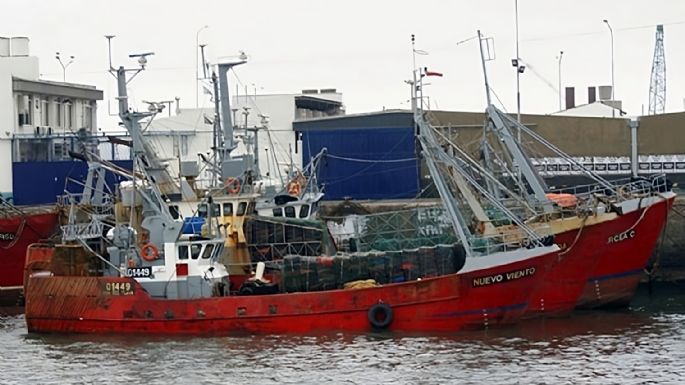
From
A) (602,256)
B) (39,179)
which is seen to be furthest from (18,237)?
(602,256)

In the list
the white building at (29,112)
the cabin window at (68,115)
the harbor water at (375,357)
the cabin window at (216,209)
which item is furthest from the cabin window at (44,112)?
the harbor water at (375,357)

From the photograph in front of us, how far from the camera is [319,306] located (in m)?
31.6

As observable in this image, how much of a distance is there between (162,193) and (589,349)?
A: 12320mm

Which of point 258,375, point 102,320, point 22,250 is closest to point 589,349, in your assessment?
point 258,375

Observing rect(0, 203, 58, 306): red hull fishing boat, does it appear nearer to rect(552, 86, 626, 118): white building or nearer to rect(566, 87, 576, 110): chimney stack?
rect(552, 86, 626, 118): white building

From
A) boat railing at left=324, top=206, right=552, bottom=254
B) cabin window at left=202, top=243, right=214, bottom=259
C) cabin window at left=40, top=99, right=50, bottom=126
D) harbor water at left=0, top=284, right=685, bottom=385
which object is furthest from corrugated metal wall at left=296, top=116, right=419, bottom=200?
cabin window at left=202, top=243, right=214, bottom=259

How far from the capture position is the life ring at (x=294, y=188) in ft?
128

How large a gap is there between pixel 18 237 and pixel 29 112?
1470cm

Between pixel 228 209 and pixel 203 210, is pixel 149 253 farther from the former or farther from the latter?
pixel 228 209

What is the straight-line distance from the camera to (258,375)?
2731cm

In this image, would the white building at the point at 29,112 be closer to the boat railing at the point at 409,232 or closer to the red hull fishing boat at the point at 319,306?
the boat railing at the point at 409,232

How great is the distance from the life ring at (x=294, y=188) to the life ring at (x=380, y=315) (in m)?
8.25

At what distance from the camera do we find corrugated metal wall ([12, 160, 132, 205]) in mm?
53969

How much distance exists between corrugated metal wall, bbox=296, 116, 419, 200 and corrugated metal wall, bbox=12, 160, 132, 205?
32.5 feet
